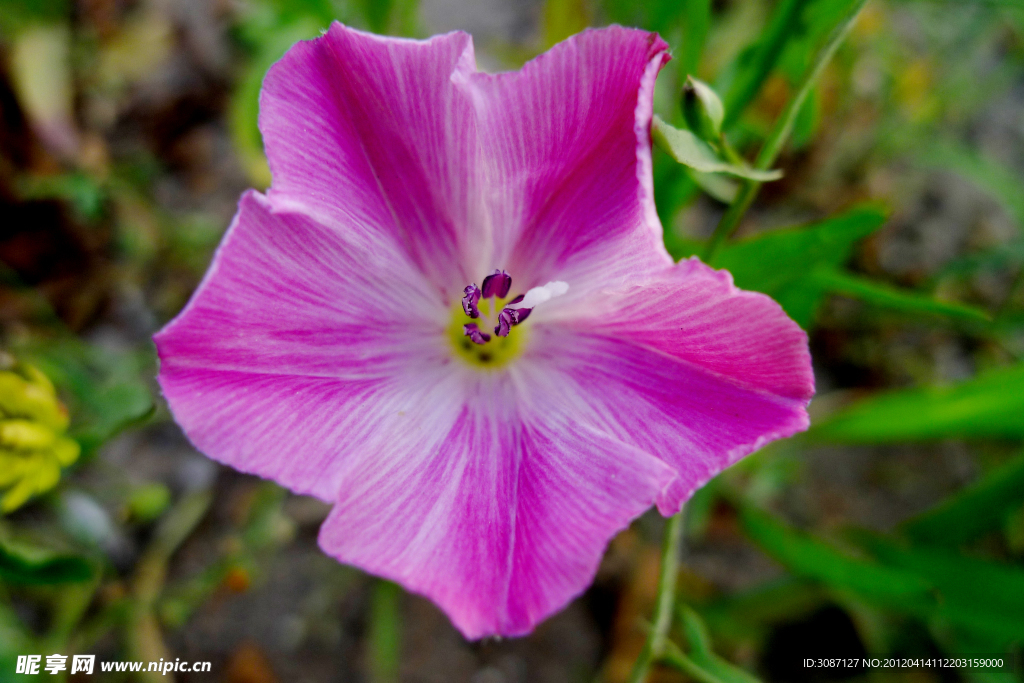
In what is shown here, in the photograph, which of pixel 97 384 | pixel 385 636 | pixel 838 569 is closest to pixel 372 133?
pixel 838 569

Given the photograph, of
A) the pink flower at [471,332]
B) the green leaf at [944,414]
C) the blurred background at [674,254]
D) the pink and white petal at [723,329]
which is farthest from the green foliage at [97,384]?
the green leaf at [944,414]

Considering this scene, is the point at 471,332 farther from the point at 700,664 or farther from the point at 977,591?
the point at 977,591

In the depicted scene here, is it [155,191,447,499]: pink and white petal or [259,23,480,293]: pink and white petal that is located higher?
[259,23,480,293]: pink and white petal

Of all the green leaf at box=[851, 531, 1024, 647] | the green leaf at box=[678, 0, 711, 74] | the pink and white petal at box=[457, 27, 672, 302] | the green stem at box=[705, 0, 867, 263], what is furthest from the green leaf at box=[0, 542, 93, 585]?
the green leaf at box=[851, 531, 1024, 647]

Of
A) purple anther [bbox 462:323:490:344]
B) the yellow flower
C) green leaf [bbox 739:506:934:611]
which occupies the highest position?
purple anther [bbox 462:323:490:344]

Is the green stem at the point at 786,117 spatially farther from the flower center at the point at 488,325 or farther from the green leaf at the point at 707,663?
the green leaf at the point at 707,663

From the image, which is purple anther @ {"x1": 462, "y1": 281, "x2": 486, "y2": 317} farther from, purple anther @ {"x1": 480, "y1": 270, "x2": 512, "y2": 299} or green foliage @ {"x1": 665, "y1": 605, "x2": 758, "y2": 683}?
green foliage @ {"x1": 665, "y1": 605, "x2": 758, "y2": 683}
